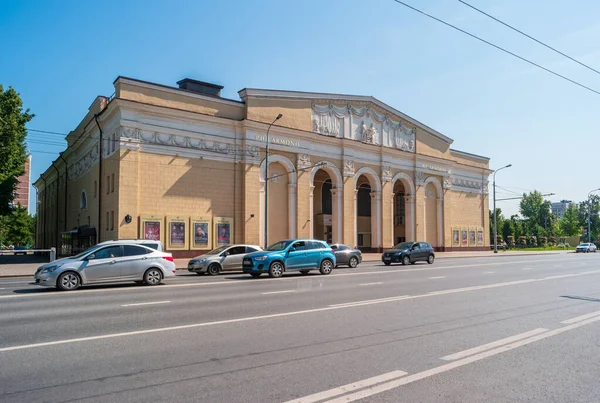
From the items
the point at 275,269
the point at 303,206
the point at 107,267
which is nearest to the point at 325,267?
the point at 275,269

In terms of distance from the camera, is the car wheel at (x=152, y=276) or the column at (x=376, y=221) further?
the column at (x=376, y=221)

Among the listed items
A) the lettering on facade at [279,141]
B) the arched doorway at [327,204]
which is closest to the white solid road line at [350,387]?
the lettering on facade at [279,141]

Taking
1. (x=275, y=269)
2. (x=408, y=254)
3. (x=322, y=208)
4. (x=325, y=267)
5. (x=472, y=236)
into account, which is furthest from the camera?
(x=472, y=236)

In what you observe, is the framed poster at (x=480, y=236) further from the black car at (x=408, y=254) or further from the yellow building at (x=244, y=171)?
the black car at (x=408, y=254)

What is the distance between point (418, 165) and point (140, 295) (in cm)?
3816

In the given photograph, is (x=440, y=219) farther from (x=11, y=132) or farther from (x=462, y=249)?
(x=11, y=132)

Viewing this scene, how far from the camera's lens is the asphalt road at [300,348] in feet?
16.3

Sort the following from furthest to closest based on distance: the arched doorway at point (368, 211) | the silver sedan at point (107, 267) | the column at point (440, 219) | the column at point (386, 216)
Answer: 1. the column at point (440, 219)
2. the column at point (386, 216)
3. the arched doorway at point (368, 211)
4. the silver sedan at point (107, 267)

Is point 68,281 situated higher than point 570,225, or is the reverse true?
point 570,225

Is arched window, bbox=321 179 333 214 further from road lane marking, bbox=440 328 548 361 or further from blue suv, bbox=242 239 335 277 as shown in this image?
road lane marking, bbox=440 328 548 361

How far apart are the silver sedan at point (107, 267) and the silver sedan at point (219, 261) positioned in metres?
4.56

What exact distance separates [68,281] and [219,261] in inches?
314

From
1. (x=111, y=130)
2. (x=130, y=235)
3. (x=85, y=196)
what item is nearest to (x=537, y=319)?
(x=130, y=235)

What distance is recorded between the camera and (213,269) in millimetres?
21625
